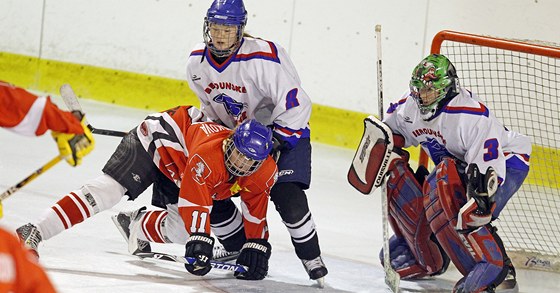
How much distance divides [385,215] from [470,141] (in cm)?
47

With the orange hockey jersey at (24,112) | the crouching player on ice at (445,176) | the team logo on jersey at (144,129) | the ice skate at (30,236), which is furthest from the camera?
the team logo on jersey at (144,129)

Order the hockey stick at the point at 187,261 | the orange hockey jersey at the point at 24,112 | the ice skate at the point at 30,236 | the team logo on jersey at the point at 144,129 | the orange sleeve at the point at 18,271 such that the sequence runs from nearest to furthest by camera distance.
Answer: the orange sleeve at the point at 18,271
the orange hockey jersey at the point at 24,112
the ice skate at the point at 30,236
the hockey stick at the point at 187,261
the team logo on jersey at the point at 144,129

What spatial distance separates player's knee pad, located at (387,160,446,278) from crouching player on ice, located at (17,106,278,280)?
59 cm

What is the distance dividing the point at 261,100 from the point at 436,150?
2.31ft

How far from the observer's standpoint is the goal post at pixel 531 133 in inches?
178

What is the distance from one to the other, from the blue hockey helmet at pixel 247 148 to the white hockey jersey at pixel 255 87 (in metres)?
0.27

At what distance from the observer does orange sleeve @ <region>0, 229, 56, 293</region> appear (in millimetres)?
1653

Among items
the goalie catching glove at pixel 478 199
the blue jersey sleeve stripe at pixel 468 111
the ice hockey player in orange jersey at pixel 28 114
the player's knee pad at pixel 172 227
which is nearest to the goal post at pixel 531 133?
the blue jersey sleeve stripe at pixel 468 111

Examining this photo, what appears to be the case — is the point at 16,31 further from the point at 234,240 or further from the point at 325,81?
the point at 234,240

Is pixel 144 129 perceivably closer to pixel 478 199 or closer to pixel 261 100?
pixel 261 100

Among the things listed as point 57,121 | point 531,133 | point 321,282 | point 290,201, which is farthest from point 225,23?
point 531,133

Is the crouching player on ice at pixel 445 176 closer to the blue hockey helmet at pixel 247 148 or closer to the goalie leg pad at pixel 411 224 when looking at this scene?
the goalie leg pad at pixel 411 224

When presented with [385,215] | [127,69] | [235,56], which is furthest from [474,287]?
[127,69]

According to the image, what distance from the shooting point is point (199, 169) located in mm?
3469
